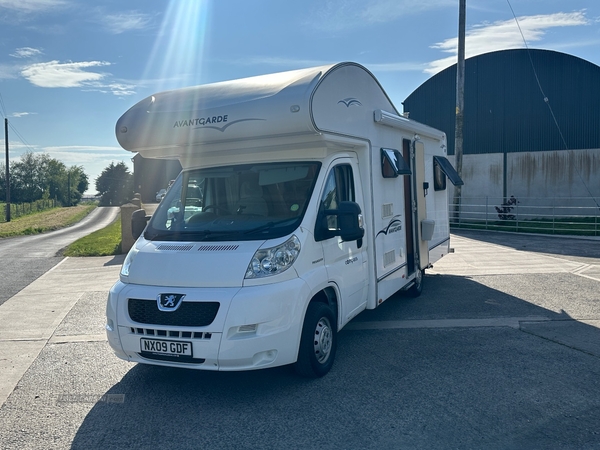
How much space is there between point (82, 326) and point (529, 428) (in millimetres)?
5957

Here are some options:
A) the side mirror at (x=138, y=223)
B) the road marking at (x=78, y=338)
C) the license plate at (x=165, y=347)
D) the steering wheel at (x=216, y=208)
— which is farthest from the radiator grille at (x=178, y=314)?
the road marking at (x=78, y=338)

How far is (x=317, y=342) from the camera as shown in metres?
5.33

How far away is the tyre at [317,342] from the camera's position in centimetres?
512

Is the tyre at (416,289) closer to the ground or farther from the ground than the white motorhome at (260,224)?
closer to the ground

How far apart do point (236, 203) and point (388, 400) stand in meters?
2.42

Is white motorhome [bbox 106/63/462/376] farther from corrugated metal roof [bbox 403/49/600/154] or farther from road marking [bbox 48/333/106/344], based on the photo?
corrugated metal roof [bbox 403/49/600/154]

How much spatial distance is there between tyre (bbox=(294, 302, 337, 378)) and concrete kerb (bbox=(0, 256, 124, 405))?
280cm

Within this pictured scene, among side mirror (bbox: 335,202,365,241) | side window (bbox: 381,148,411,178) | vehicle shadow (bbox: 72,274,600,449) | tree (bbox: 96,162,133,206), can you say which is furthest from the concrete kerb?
tree (bbox: 96,162,133,206)

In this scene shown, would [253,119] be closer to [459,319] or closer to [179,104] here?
[179,104]

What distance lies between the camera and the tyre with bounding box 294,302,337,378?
5.12 metres

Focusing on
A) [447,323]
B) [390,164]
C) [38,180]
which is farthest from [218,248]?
[38,180]

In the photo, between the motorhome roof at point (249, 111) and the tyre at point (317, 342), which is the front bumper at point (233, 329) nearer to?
the tyre at point (317, 342)

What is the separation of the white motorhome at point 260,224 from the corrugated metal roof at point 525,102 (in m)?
19.7

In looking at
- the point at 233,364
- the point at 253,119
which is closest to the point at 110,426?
the point at 233,364
